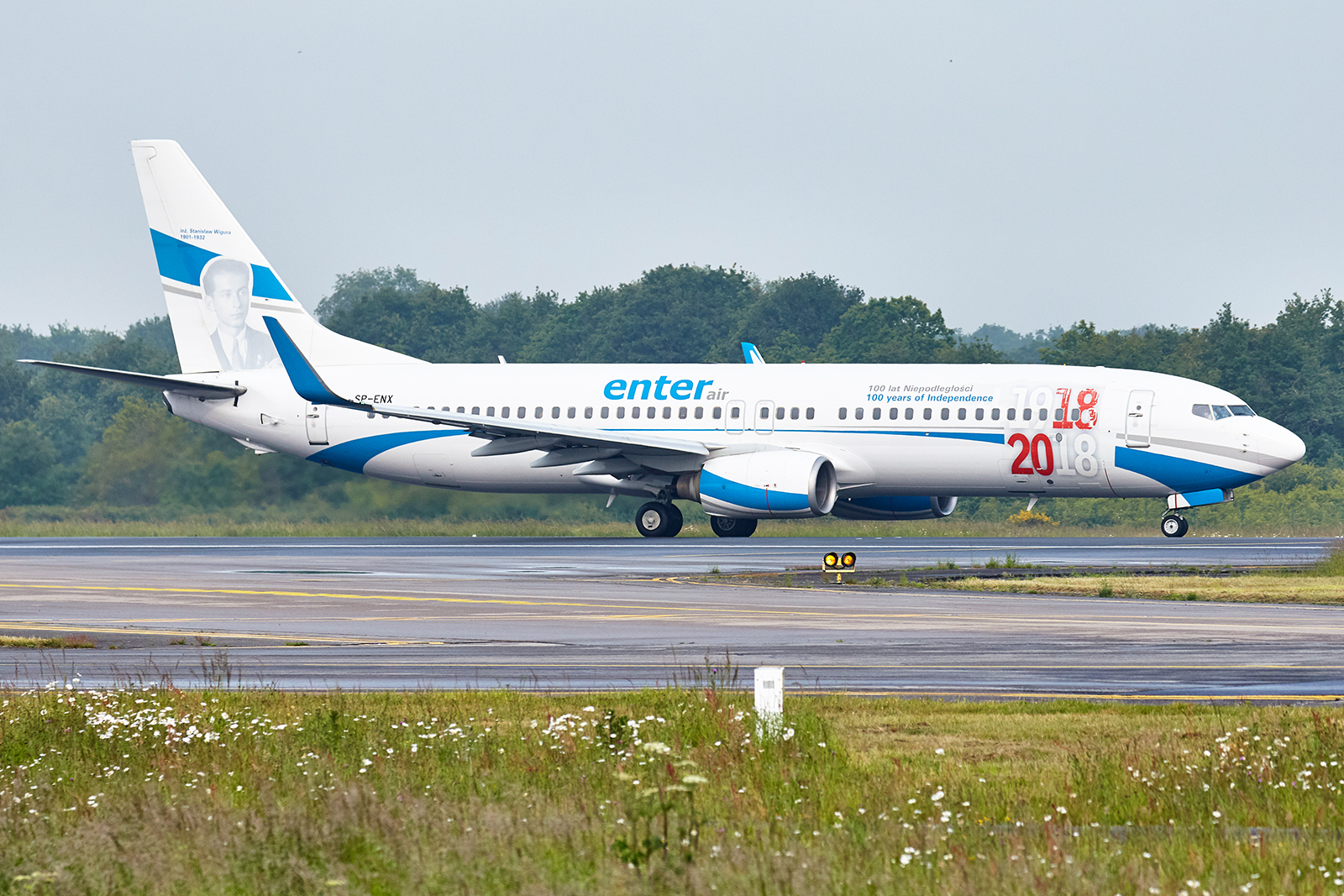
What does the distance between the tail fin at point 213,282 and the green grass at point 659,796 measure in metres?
37.1

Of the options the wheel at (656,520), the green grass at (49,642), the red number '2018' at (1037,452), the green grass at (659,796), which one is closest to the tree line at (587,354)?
the wheel at (656,520)

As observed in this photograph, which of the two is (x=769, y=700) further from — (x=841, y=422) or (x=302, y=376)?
(x=302, y=376)

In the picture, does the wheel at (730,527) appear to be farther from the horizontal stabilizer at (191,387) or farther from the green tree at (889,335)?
the green tree at (889,335)

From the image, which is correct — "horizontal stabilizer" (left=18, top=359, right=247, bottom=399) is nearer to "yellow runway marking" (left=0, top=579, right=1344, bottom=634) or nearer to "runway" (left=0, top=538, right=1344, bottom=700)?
"runway" (left=0, top=538, right=1344, bottom=700)

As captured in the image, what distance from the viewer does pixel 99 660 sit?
18484mm

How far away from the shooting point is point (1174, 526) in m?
42.8

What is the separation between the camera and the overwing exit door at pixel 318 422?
160 ft

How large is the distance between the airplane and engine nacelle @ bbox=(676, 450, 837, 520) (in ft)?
0.17

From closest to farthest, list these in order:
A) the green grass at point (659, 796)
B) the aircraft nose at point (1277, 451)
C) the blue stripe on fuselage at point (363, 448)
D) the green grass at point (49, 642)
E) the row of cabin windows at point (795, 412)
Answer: the green grass at point (659, 796) → the green grass at point (49, 642) → the aircraft nose at point (1277, 451) → the row of cabin windows at point (795, 412) → the blue stripe on fuselage at point (363, 448)

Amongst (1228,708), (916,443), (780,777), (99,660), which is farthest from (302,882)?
(916,443)

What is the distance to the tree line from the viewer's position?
5428 centimetres

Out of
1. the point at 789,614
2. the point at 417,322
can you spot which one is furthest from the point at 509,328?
A: the point at 789,614

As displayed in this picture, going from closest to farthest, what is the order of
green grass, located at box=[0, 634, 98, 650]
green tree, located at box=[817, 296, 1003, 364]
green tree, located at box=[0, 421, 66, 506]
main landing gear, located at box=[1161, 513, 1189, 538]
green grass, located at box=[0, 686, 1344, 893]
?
green grass, located at box=[0, 686, 1344, 893], green grass, located at box=[0, 634, 98, 650], main landing gear, located at box=[1161, 513, 1189, 538], green tree, located at box=[0, 421, 66, 506], green tree, located at box=[817, 296, 1003, 364]

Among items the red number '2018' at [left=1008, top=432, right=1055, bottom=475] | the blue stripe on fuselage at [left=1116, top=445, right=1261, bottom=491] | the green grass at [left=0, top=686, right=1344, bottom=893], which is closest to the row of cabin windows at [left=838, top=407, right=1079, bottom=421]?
the red number '2018' at [left=1008, top=432, right=1055, bottom=475]
